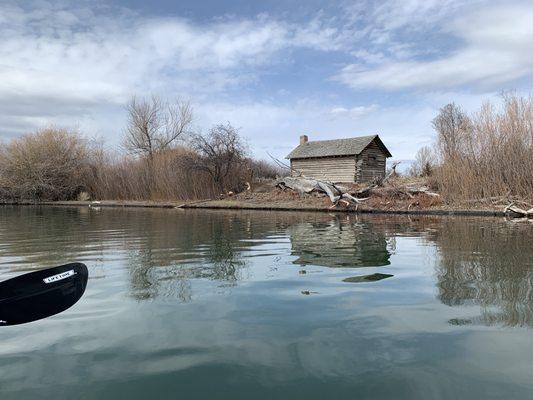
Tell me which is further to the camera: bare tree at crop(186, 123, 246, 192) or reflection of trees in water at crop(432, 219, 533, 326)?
bare tree at crop(186, 123, 246, 192)

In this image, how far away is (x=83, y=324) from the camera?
4676 mm

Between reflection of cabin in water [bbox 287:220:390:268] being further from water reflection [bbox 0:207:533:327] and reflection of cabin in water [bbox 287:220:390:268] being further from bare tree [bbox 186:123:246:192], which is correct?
bare tree [bbox 186:123:246:192]

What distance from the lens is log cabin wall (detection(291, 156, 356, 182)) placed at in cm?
3288

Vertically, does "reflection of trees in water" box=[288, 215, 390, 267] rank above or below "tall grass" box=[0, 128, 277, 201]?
below

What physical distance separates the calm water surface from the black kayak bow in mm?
321

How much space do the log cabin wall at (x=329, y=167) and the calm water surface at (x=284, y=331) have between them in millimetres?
24202

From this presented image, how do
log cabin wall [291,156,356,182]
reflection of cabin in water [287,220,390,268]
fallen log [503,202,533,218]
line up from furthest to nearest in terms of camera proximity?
log cabin wall [291,156,356,182], fallen log [503,202,533,218], reflection of cabin in water [287,220,390,268]

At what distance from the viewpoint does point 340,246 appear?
10250 millimetres

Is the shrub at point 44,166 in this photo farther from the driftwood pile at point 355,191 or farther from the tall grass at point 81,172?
the driftwood pile at point 355,191

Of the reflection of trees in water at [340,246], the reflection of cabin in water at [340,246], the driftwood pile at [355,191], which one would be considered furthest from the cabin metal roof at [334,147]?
the reflection of cabin in water at [340,246]

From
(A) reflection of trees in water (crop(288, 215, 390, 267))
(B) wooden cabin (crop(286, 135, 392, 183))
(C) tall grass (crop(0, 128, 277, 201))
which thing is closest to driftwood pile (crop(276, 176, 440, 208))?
(B) wooden cabin (crop(286, 135, 392, 183))

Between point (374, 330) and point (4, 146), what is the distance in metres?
44.1

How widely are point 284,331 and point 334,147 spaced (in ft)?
101

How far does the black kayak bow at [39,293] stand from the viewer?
3.89 metres
